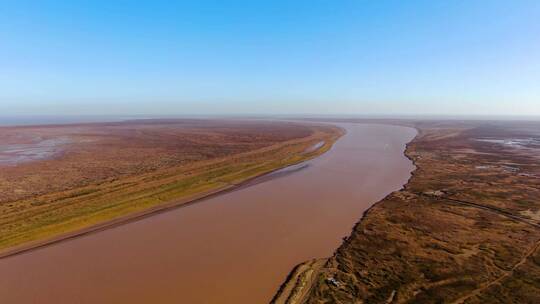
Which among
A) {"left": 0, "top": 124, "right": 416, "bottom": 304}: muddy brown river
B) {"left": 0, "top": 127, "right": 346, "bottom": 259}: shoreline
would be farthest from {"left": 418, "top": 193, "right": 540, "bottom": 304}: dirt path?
{"left": 0, "top": 127, "right": 346, "bottom": 259}: shoreline

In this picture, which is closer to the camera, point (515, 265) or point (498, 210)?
point (515, 265)

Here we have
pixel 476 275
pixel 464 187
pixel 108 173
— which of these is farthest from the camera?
pixel 108 173

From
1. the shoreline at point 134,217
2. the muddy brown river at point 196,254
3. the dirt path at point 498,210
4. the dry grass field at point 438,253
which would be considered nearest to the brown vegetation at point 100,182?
the shoreline at point 134,217

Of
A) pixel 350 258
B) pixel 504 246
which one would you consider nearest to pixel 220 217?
pixel 350 258

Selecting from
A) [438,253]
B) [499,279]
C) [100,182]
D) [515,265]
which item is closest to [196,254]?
[438,253]

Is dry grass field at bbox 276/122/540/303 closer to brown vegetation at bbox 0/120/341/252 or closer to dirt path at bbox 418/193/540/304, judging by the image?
dirt path at bbox 418/193/540/304

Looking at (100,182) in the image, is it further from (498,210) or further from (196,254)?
(498,210)

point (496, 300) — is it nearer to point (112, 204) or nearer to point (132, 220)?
point (132, 220)
